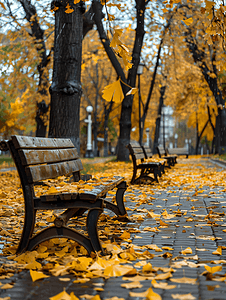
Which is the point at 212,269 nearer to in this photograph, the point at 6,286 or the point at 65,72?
the point at 6,286

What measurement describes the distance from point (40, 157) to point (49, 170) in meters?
0.21

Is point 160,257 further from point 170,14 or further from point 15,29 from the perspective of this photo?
point 170,14

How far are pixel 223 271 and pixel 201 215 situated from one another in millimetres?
2212

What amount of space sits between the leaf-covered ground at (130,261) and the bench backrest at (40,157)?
25cm

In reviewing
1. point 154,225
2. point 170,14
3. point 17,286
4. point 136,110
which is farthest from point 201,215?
point 136,110

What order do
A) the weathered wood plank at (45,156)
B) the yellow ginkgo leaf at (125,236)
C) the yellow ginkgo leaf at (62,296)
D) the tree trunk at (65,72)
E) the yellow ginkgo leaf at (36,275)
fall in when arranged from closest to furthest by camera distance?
the yellow ginkgo leaf at (62,296) < the yellow ginkgo leaf at (36,275) < the weathered wood plank at (45,156) < the yellow ginkgo leaf at (125,236) < the tree trunk at (65,72)

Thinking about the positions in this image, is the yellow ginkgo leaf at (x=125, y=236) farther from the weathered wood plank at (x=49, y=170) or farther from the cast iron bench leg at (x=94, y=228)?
the weathered wood plank at (x=49, y=170)

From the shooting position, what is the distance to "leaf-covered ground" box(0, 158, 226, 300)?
238 centimetres

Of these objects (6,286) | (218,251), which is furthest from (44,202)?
(218,251)

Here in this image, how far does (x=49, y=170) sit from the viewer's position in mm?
3672

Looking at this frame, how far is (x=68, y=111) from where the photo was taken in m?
8.23

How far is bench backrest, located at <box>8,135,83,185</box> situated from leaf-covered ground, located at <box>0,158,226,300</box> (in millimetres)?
250

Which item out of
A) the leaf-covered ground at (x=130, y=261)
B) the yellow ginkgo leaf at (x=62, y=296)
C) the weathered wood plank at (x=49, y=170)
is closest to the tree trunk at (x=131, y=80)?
the leaf-covered ground at (x=130, y=261)

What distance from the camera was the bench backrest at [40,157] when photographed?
3.17 m
